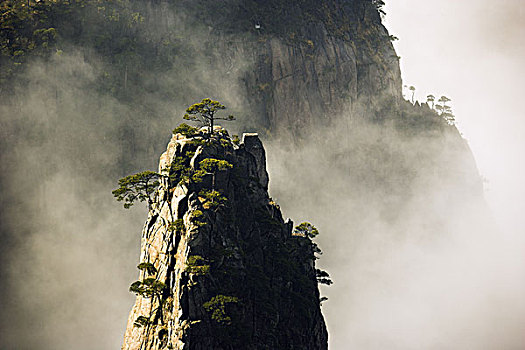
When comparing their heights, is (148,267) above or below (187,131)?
below

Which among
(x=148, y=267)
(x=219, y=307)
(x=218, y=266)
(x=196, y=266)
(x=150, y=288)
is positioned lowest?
(x=219, y=307)

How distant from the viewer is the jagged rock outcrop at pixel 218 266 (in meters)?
46.7

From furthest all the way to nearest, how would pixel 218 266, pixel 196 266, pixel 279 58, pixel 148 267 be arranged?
pixel 279 58, pixel 148 267, pixel 218 266, pixel 196 266

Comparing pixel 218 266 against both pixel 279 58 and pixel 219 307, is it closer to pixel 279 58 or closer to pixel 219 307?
pixel 219 307

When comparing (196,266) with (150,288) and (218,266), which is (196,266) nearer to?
(218,266)

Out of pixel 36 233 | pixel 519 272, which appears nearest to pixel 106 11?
pixel 36 233

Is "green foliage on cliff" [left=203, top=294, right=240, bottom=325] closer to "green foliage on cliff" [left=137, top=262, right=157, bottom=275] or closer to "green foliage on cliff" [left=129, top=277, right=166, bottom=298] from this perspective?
"green foliage on cliff" [left=129, top=277, right=166, bottom=298]

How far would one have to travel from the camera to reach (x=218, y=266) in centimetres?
4875

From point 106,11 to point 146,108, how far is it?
2013 cm

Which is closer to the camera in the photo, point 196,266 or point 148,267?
point 196,266

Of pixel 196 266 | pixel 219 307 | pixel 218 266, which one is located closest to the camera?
Result: pixel 219 307

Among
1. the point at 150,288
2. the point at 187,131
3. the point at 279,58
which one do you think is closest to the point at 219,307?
the point at 150,288

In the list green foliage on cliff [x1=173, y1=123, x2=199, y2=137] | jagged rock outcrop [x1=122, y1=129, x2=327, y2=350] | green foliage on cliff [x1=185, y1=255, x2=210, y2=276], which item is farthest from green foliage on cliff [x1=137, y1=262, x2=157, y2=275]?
green foliage on cliff [x1=173, y1=123, x2=199, y2=137]

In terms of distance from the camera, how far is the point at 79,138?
3708 inches
